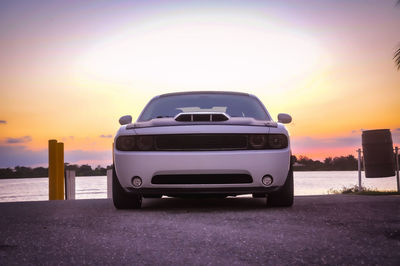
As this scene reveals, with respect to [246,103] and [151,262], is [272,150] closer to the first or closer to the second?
[246,103]

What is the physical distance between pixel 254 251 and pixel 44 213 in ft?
9.81

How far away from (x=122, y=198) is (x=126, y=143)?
62 cm

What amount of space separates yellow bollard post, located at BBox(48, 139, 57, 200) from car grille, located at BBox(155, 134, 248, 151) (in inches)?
208

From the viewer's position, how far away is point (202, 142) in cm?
470

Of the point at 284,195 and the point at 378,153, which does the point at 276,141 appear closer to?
the point at 284,195

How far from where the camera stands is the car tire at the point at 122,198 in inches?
195

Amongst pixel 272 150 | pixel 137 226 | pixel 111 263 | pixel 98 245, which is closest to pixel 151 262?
pixel 111 263

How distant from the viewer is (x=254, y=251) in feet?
9.52

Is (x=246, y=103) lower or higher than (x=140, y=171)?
higher

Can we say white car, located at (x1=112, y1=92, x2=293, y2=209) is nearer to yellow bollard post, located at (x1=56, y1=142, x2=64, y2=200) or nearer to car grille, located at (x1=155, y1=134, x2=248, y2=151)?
car grille, located at (x1=155, y1=134, x2=248, y2=151)

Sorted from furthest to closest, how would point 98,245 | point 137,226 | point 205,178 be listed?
point 205,178, point 137,226, point 98,245

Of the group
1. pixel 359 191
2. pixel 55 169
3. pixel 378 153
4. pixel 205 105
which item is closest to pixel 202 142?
pixel 205 105

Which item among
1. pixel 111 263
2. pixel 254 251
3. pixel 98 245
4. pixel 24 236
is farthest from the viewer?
pixel 24 236

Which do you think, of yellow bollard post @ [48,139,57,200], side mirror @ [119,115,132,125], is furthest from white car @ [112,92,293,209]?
yellow bollard post @ [48,139,57,200]
